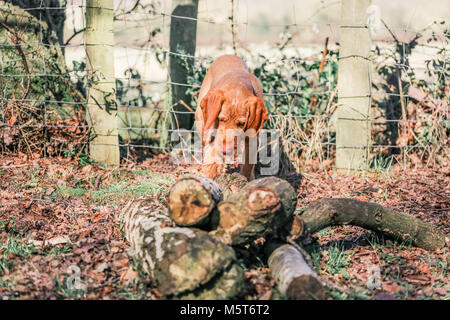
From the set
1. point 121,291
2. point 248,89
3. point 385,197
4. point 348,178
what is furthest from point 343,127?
point 121,291

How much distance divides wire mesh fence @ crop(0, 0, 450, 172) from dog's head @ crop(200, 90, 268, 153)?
1.63 m

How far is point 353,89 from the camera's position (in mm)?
5770

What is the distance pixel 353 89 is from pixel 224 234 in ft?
11.7

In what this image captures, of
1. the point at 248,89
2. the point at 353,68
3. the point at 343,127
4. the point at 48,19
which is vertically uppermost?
the point at 48,19

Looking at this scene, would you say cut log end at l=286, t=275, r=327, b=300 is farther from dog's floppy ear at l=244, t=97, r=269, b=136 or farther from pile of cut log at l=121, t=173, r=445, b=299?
dog's floppy ear at l=244, t=97, r=269, b=136

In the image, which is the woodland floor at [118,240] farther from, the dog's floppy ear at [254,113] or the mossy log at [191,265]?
the dog's floppy ear at [254,113]

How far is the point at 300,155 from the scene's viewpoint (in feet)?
20.8

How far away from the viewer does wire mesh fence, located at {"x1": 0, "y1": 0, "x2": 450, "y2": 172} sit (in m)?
5.85

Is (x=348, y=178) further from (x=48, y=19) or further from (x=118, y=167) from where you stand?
(x=48, y=19)

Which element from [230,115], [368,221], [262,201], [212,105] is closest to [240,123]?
[230,115]

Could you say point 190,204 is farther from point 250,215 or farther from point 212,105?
point 212,105

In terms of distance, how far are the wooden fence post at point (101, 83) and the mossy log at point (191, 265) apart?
Result: 10.1ft

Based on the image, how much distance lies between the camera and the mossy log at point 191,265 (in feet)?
8.40
